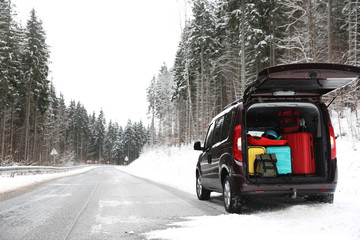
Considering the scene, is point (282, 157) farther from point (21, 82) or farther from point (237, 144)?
point (21, 82)

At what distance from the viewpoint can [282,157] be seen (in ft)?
19.4

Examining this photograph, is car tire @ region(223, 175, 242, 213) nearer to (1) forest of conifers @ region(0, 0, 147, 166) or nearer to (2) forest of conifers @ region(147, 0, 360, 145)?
(2) forest of conifers @ region(147, 0, 360, 145)

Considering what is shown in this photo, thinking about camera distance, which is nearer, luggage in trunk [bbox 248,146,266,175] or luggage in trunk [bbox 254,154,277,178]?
luggage in trunk [bbox 254,154,277,178]

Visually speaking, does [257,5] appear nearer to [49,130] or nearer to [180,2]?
[180,2]

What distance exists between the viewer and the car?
5418mm

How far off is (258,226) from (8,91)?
3400cm

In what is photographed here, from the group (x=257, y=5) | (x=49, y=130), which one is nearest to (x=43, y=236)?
(x=257, y=5)

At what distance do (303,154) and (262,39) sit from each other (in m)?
21.2

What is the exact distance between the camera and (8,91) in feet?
105

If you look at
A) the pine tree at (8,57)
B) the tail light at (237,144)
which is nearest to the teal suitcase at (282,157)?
the tail light at (237,144)

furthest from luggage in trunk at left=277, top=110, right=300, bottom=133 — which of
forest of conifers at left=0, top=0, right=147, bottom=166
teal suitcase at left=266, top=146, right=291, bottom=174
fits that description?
forest of conifers at left=0, top=0, right=147, bottom=166

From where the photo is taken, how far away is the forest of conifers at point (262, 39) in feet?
56.3

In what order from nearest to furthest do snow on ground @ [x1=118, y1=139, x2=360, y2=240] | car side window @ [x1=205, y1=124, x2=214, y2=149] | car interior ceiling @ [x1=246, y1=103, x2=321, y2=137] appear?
snow on ground @ [x1=118, y1=139, x2=360, y2=240], car interior ceiling @ [x1=246, y1=103, x2=321, y2=137], car side window @ [x1=205, y1=124, x2=214, y2=149]

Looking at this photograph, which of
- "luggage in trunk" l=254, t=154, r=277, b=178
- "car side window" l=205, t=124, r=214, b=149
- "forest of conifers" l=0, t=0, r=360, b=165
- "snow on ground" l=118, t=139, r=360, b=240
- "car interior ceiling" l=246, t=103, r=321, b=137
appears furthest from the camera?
"forest of conifers" l=0, t=0, r=360, b=165
